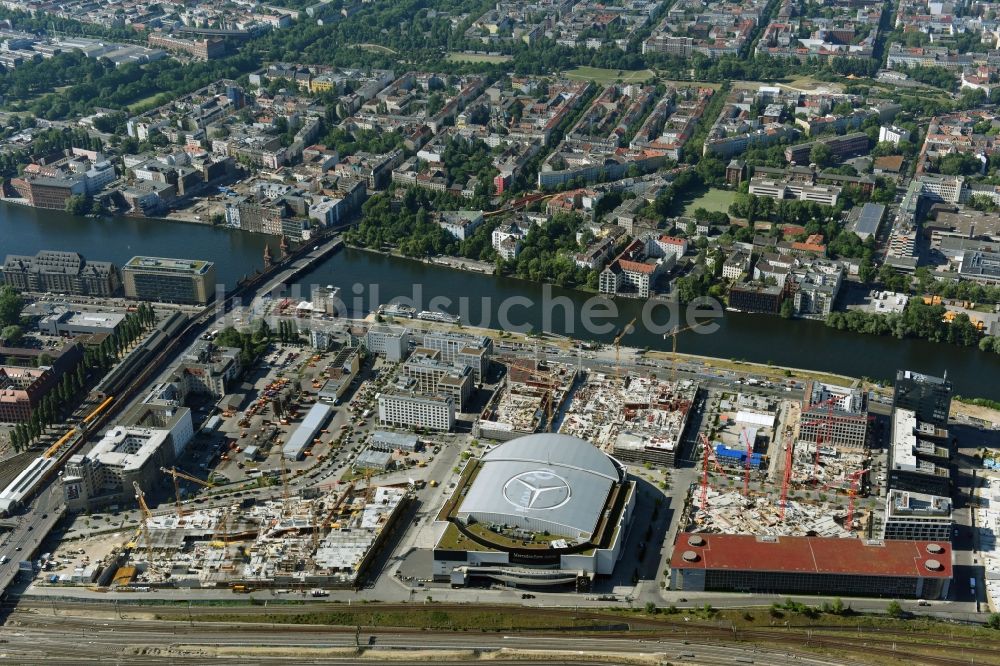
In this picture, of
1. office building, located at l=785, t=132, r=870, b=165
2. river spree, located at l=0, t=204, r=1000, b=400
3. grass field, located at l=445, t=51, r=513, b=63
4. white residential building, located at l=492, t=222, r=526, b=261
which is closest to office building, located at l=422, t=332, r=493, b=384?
river spree, located at l=0, t=204, r=1000, b=400

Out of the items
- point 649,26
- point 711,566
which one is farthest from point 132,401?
point 649,26

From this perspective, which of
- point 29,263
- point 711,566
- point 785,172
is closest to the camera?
point 711,566

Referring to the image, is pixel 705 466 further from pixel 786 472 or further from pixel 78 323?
pixel 78 323

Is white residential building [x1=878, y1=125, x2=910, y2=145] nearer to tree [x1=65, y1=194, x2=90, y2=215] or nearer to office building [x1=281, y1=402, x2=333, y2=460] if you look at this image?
office building [x1=281, y1=402, x2=333, y2=460]

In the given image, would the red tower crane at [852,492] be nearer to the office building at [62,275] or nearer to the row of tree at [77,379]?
the row of tree at [77,379]

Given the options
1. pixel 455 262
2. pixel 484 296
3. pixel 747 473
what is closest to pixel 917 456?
pixel 747 473

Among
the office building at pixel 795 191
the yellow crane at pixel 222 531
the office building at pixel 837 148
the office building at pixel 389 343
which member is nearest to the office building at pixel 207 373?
the office building at pixel 389 343

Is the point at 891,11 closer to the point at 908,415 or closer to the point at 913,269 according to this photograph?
the point at 913,269
